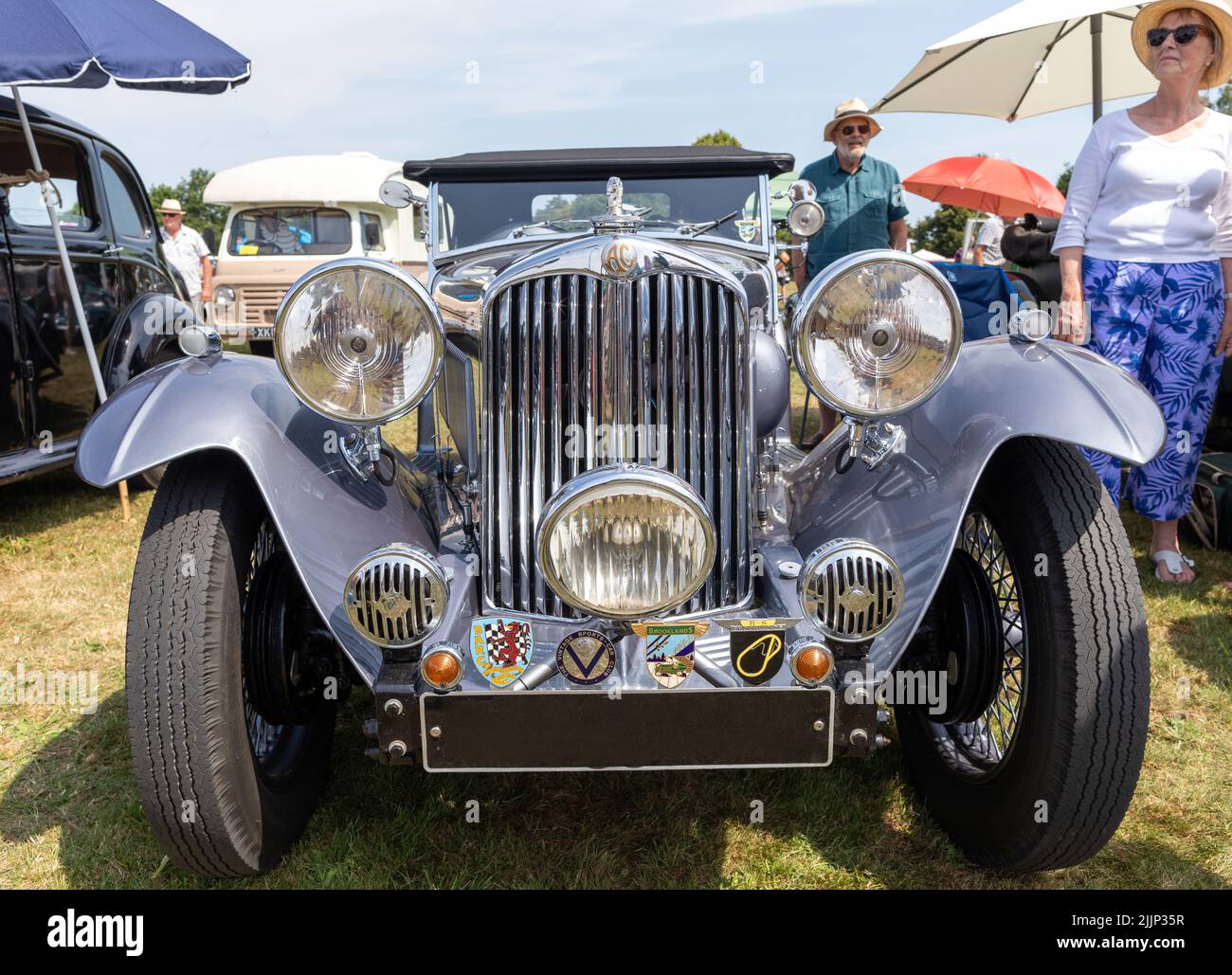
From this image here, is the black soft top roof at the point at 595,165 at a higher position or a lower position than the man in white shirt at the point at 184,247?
higher

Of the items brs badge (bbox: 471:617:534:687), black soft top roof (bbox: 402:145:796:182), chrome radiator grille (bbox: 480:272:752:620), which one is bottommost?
brs badge (bbox: 471:617:534:687)

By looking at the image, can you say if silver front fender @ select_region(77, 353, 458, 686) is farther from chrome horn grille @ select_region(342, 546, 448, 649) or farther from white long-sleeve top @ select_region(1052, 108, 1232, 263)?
white long-sleeve top @ select_region(1052, 108, 1232, 263)

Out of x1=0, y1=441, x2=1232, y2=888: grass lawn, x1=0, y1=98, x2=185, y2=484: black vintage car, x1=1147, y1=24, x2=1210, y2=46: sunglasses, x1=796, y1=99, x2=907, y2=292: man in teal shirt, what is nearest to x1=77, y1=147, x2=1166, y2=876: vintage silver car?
x1=0, y1=441, x2=1232, y2=888: grass lawn

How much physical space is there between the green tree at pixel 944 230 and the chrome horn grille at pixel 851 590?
24.7 meters

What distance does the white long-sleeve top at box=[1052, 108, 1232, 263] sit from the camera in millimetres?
3307

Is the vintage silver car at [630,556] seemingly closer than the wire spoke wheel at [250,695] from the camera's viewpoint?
Yes

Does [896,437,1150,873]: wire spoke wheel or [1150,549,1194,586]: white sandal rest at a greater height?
[896,437,1150,873]: wire spoke wheel

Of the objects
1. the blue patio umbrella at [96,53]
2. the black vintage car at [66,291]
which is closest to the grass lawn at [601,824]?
the black vintage car at [66,291]

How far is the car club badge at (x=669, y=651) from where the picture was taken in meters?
1.76

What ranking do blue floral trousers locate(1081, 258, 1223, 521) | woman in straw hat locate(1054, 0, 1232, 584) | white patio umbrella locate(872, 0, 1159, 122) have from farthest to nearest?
white patio umbrella locate(872, 0, 1159, 122) < blue floral trousers locate(1081, 258, 1223, 521) < woman in straw hat locate(1054, 0, 1232, 584)

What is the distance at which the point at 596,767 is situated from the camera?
1774 mm

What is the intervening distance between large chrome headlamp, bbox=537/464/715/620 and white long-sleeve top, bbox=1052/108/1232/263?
248cm

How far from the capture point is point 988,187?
33.9 feet

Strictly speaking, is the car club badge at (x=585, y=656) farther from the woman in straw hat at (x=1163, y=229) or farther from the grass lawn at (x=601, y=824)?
the woman in straw hat at (x=1163, y=229)
